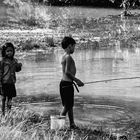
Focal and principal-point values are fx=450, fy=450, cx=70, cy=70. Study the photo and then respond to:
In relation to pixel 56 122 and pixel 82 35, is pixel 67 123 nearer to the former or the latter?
pixel 56 122

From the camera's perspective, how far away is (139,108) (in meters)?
8.41

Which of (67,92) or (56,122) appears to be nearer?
(56,122)

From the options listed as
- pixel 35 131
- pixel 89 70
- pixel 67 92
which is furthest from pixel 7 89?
pixel 89 70

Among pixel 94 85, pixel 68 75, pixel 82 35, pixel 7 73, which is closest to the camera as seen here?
pixel 68 75

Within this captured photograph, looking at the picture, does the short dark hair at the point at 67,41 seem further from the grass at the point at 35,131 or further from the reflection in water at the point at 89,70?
the reflection in water at the point at 89,70

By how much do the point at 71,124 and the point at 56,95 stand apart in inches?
118

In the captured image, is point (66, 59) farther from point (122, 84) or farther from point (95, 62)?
point (95, 62)

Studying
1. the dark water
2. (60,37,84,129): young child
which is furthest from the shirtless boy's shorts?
the dark water

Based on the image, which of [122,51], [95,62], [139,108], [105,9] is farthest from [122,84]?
[105,9]

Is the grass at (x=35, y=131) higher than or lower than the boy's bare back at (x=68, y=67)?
lower

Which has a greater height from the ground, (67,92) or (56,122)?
(67,92)

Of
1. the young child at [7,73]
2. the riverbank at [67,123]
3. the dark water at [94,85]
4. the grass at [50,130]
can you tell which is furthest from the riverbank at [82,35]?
the grass at [50,130]

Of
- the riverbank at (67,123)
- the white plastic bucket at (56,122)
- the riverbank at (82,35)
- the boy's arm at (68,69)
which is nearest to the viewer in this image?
the riverbank at (67,123)

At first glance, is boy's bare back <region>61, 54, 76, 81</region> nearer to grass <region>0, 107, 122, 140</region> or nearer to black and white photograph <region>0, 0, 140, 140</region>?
black and white photograph <region>0, 0, 140, 140</region>
